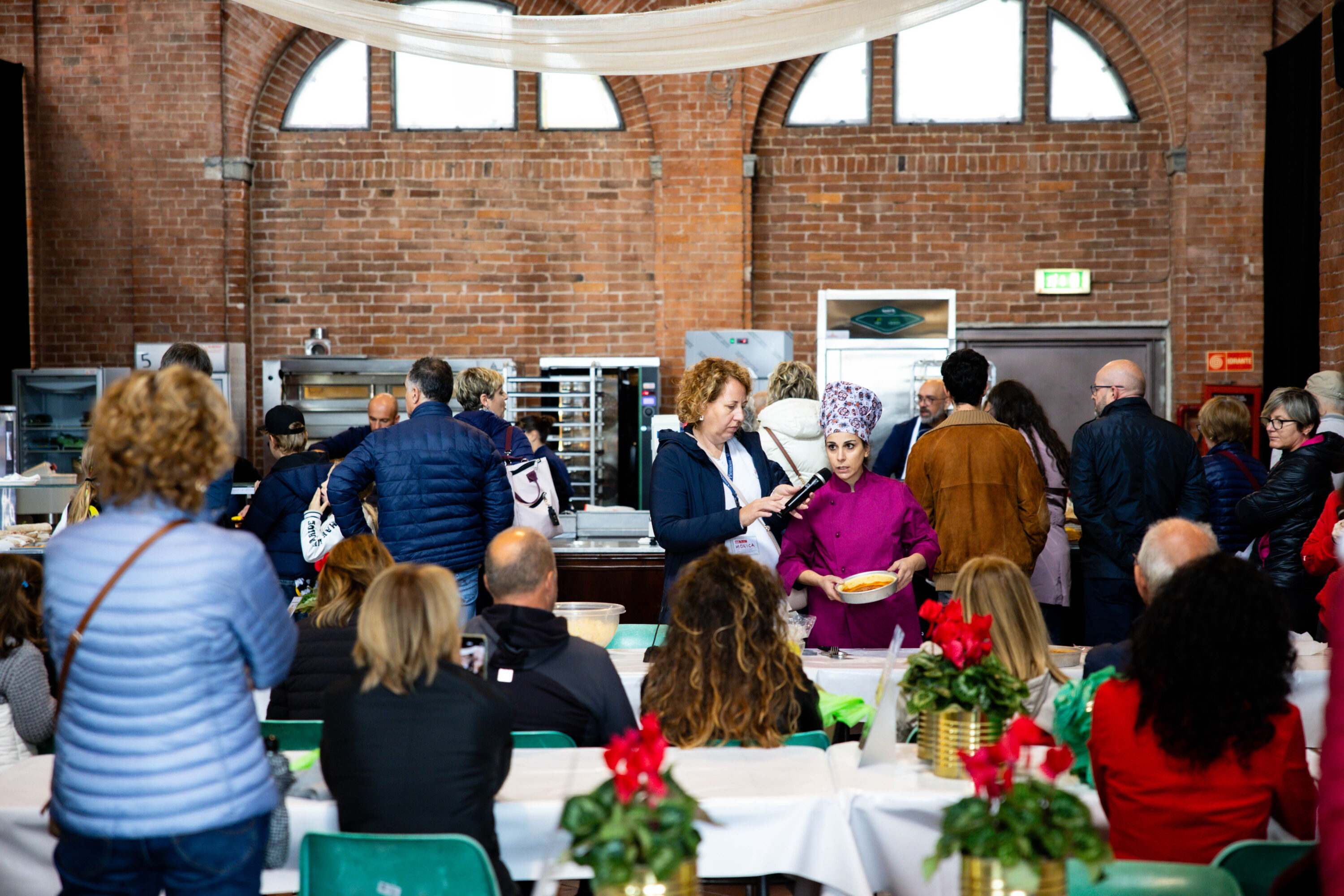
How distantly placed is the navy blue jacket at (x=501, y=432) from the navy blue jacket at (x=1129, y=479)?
2.25 meters

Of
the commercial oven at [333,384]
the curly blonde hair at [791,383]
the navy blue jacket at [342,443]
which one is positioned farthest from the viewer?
the commercial oven at [333,384]

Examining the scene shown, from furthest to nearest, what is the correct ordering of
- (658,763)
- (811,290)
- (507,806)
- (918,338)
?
1. (811,290)
2. (918,338)
3. (507,806)
4. (658,763)

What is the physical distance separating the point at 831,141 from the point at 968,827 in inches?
308

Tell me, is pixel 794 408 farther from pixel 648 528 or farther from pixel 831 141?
pixel 831 141

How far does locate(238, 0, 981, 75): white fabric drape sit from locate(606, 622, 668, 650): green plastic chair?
8.16 feet

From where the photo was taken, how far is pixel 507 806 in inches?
86.9

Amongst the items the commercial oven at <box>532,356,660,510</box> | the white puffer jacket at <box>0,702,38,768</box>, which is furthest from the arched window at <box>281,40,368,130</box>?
the white puffer jacket at <box>0,702,38,768</box>

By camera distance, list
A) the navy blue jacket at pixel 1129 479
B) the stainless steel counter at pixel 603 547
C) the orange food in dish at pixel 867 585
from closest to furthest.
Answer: the orange food in dish at pixel 867 585 → the navy blue jacket at pixel 1129 479 → the stainless steel counter at pixel 603 547

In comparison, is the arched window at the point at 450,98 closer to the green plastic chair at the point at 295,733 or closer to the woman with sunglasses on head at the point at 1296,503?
the woman with sunglasses on head at the point at 1296,503

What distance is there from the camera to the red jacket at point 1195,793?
204 cm

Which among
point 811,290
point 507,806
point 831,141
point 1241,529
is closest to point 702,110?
point 831,141

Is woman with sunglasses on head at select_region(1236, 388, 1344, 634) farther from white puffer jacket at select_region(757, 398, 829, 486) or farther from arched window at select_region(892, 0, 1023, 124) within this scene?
arched window at select_region(892, 0, 1023, 124)

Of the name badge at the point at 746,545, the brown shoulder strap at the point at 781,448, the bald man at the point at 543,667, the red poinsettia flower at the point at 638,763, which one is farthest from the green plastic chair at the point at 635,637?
the red poinsettia flower at the point at 638,763

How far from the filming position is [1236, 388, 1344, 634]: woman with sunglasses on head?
4.53m
